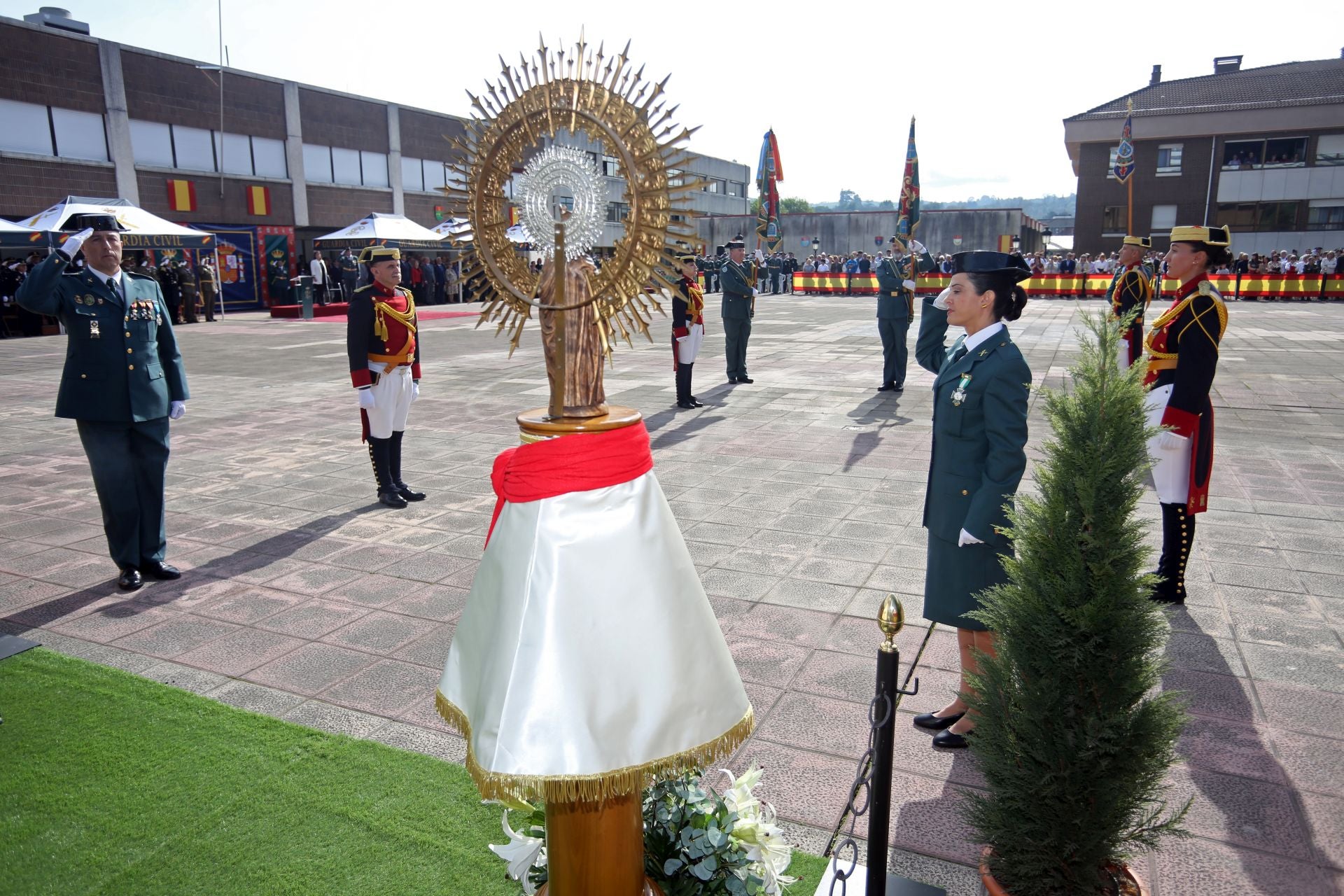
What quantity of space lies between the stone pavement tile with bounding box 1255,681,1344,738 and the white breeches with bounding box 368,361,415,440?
6.17 m

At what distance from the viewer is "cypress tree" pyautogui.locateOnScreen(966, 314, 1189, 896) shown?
2322 millimetres

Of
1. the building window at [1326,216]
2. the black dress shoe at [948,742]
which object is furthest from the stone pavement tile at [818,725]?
the building window at [1326,216]

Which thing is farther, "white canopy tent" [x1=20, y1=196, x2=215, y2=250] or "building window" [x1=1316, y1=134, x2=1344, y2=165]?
"building window" [x1=1316, y1=134, x2=1344, y2=165]

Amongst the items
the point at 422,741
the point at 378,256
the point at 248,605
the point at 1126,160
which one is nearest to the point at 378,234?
the point at 378,256

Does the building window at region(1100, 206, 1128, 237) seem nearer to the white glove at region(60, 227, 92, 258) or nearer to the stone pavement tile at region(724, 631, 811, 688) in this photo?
the stone pavement tile at region(724, 631, 811, 688)

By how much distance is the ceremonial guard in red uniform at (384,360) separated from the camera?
278 inches

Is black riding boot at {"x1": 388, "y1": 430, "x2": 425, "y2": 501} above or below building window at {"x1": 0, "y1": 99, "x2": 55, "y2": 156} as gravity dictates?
below

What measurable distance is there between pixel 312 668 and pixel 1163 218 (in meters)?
50.2

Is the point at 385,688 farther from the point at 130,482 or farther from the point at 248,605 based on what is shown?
the point at 130,482

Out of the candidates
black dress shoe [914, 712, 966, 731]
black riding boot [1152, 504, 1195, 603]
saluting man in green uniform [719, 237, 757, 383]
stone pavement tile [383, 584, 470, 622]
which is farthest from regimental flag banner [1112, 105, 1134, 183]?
stone pavement tile [383, 584, 470, 622]

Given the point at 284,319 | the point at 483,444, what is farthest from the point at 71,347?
the point at 284,319

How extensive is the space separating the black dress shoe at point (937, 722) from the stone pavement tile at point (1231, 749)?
880mm

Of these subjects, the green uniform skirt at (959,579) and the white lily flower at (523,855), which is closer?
the white lily flower at (523,855)

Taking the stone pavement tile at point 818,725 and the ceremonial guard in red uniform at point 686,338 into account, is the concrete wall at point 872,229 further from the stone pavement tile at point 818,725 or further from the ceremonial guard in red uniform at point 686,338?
the stone pavement tile at point 818,725
